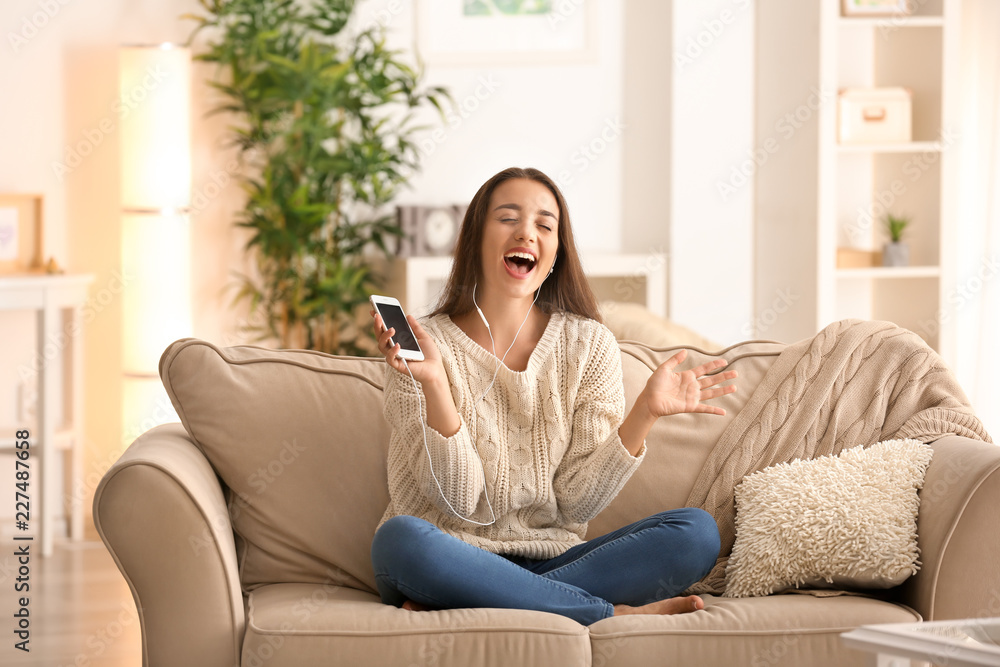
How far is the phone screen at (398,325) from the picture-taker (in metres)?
1.62

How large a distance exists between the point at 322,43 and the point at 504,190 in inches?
80.3

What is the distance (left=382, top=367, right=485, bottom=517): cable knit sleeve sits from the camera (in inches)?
64.5

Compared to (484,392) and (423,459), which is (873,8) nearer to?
(484,392)

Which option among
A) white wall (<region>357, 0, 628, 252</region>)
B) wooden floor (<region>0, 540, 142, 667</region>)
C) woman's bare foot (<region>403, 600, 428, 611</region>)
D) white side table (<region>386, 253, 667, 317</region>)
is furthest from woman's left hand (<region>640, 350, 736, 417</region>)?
white wall (<region>357, 0, 628, 252</region>)

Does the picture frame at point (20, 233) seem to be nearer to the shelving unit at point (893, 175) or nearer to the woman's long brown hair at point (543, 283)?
the woman's long brown hair at point (543, 283)

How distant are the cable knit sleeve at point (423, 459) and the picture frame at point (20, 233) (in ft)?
7.34

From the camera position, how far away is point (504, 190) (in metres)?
1.83

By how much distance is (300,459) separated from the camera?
5.90ft

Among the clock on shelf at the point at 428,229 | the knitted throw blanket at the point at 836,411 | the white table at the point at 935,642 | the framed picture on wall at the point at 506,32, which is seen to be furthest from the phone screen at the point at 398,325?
the framed picture on wall at the point at 506,32

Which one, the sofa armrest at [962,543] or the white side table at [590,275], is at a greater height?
the white side table at [590,275]

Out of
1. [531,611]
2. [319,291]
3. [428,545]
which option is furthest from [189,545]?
[319,291]

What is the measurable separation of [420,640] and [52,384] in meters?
2.27

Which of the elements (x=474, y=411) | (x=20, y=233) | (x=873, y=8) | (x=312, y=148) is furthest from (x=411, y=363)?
(x=873, y=8)

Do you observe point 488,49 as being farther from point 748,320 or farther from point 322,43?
point 748,320
